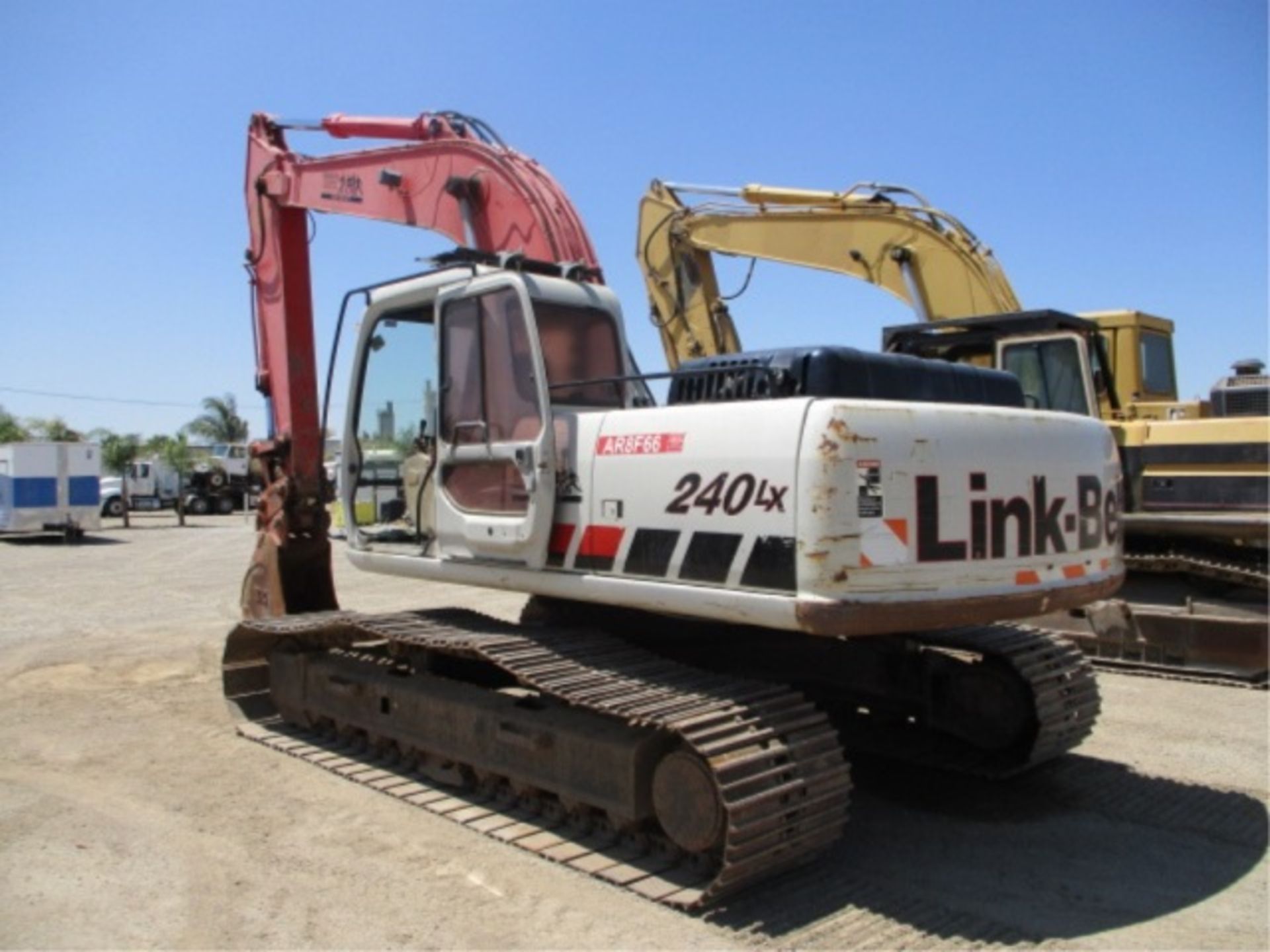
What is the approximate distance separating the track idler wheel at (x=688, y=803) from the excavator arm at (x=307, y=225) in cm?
355

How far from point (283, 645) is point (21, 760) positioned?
1.60 m

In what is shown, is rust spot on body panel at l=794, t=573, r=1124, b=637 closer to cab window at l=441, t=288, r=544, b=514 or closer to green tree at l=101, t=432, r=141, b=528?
cab window at l=441, t=288, r=544, b=514

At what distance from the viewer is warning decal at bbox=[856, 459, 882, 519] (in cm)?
403

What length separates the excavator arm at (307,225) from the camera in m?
7.16

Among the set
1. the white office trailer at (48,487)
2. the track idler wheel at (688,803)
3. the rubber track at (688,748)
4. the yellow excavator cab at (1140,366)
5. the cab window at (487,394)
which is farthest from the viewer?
the white office trailer at (48,487)

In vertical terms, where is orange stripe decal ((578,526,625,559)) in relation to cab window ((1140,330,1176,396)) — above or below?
below

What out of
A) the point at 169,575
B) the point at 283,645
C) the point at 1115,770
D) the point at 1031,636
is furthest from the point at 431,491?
the point at 169,575

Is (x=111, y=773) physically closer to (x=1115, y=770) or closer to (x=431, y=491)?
(x=431, y=491)

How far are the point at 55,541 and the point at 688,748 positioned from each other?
2403 cm

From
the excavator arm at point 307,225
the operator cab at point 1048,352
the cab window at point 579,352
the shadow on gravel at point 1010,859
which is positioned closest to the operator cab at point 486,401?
the cab window at point 579,352

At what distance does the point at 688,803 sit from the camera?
4.31 metres

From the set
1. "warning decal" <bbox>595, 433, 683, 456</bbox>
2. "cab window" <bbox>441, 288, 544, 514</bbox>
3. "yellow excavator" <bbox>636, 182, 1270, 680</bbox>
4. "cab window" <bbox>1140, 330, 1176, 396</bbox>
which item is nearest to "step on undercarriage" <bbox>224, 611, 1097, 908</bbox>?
"cab window" <bbox>441, 288, 544, 514</bbox>

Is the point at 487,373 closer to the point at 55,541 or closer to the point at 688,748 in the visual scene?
the point at 688,748

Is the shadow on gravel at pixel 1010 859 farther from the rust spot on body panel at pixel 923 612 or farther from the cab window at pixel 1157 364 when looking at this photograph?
the cab window at pixel 1157 364
